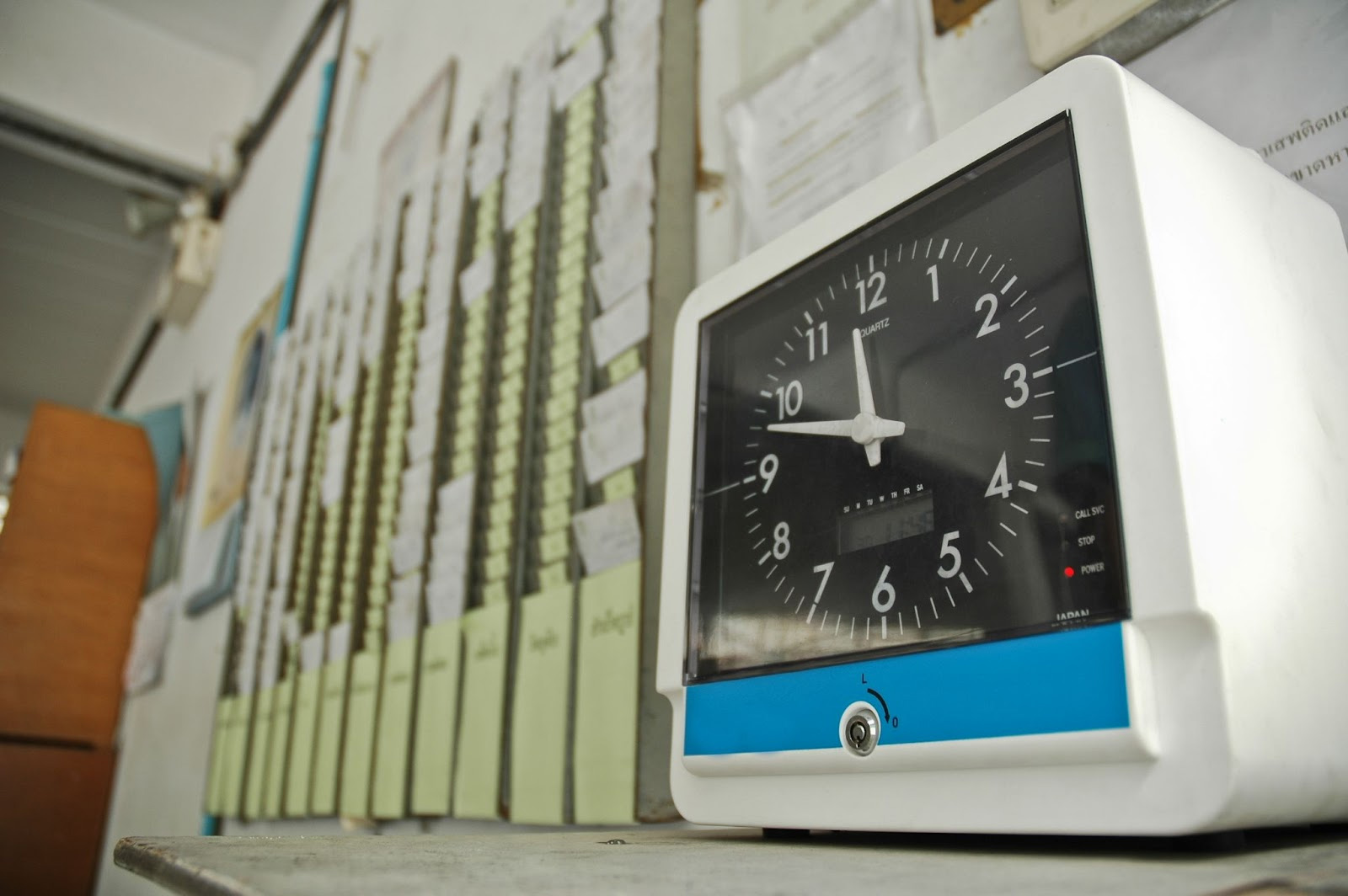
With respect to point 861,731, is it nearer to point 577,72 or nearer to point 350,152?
point 577,72

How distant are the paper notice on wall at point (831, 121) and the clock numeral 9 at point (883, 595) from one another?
387 millimetres

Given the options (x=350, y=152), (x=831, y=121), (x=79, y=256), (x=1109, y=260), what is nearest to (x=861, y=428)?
(x=1109, y=260)

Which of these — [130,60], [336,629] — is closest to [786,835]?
[336,629]

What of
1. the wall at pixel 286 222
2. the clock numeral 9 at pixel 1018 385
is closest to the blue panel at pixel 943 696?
the clock numeral 9 at pixel 1018 385

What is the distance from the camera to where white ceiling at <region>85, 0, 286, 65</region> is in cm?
351

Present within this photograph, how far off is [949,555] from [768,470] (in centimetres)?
15

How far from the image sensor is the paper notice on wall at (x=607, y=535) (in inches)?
34.1

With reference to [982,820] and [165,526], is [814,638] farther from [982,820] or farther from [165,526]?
[165,526]

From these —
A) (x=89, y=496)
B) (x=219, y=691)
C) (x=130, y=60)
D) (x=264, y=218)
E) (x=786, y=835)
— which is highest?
(x=130, y=60)

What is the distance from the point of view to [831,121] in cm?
81

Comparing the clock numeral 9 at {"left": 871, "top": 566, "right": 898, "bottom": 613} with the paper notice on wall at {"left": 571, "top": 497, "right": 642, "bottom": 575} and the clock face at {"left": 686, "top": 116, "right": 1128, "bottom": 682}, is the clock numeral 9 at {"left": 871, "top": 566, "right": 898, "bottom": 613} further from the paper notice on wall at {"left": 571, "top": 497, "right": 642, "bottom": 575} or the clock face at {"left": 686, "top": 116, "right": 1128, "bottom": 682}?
the paper notice on wall at {"left": 571, "top": 497, "right": 642, "bottom": 575}

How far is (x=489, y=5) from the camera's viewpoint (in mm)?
1627

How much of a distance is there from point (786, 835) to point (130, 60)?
13.2 feet

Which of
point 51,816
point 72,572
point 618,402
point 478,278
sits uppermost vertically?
point 478,278
